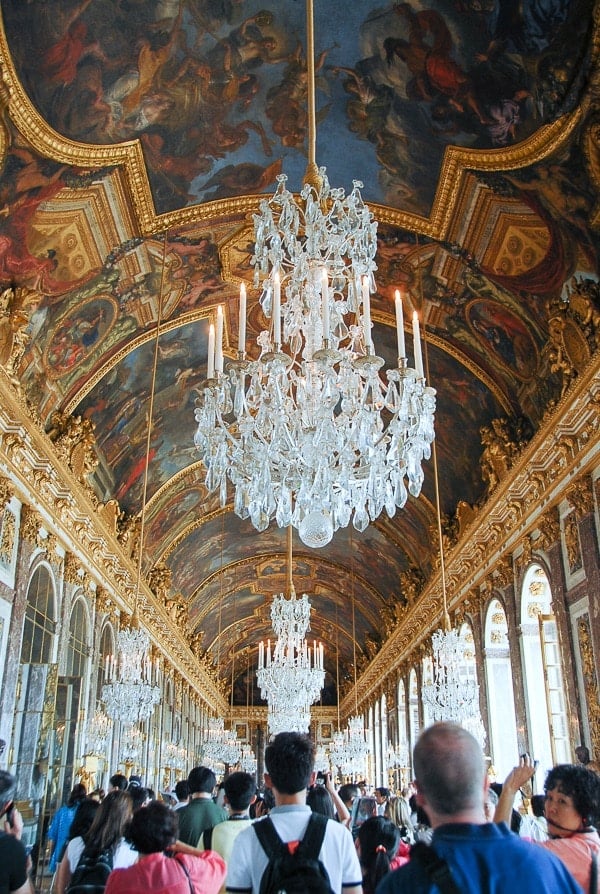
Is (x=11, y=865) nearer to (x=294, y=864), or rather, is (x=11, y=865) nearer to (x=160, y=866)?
(x=160, y=866)

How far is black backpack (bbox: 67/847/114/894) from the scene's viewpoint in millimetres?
4070

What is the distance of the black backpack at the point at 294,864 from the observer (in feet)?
8.45

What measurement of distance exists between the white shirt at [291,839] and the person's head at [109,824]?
1742 millimetres

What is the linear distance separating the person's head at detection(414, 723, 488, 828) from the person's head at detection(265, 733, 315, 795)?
1.01 metres

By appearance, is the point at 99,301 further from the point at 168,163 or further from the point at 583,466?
the point at 583,466

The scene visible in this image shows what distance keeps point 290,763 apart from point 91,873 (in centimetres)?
191

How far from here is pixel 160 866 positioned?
313 centimetres

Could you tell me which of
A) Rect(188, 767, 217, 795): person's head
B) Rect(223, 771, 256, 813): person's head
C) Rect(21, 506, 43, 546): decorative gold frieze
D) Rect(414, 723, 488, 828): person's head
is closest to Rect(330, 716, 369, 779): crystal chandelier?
Rect(21, 506, 43, 546): decorative gold frieze

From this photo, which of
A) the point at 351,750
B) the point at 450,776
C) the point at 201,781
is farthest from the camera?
the point at 351,750

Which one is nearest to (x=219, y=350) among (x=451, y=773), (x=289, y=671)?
(x=451, y=773)

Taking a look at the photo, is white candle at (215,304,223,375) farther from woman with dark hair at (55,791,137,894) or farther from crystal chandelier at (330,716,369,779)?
crystal chandelier at (330,716,369,779)

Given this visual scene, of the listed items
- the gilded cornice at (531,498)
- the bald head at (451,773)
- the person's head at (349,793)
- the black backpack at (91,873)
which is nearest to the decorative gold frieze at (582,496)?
the gilded cornice at (531,498)

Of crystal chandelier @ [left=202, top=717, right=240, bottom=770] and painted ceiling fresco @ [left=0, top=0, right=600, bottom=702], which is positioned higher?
painted ceiling fresco @ [left=0, top=0, right=600, bottom=702]

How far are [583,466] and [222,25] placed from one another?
7.51 meters
